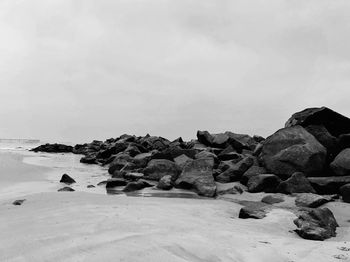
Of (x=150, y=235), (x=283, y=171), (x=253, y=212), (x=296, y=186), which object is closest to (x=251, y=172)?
(x=283, y=171)

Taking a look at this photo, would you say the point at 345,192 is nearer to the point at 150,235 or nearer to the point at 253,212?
the point at 253,212

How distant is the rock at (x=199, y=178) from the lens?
845 centimetres

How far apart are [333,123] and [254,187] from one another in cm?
419

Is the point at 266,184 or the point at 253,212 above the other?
the point at 266,184

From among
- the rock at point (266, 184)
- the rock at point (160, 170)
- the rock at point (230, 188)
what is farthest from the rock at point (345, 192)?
the rock at point (160, 170)

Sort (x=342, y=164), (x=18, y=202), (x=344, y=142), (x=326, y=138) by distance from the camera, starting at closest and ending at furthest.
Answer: (x=18, y=202), (x=342, y=164), (x=344, y=142), (x=326, y=138)

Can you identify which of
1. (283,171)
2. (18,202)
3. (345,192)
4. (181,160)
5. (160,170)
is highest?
(181,160)

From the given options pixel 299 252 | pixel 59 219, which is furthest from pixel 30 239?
pixel 299 252

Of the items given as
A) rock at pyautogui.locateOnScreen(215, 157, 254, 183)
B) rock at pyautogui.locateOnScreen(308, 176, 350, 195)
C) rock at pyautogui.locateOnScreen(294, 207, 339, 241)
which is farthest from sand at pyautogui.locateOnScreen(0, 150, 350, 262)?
rock at pyautogui.locateOnScreen(215, 157, 254, 183)

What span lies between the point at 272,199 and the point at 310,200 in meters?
0.75

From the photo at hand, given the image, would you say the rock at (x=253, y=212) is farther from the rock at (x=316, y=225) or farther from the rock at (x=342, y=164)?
the rock at (x=342, y=164)

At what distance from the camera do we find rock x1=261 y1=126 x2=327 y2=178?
8.93 m

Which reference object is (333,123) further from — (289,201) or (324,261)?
(324,261)

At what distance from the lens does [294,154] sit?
904 cm
